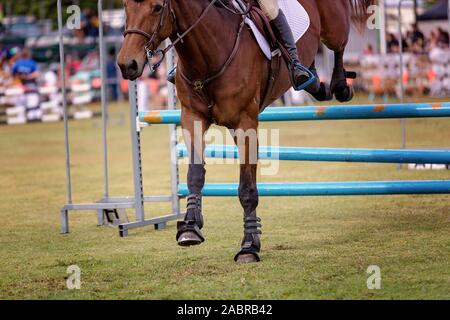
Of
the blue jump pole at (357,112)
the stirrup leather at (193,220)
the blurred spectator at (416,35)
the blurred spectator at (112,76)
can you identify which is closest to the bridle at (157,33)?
the stirrup leather at (193,220)

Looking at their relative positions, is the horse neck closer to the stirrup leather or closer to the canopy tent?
the stirrup leather

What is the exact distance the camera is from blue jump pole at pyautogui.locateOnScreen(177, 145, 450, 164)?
8.45 meters

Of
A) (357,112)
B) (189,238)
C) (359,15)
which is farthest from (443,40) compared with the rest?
(189,238)

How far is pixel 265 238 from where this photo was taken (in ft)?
27.4

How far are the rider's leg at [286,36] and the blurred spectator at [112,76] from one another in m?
27.5

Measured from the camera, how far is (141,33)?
6.52m

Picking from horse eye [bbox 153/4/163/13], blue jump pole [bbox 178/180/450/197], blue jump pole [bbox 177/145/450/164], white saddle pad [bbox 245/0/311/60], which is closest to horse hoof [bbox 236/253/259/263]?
blue jump pole [bbox 178/180/450/197]

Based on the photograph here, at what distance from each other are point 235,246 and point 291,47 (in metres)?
1.82

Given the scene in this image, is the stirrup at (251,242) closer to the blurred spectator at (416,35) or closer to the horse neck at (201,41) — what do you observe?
the horse neck at (201,41)

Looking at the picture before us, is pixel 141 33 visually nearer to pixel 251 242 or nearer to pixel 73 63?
pixel 251 242

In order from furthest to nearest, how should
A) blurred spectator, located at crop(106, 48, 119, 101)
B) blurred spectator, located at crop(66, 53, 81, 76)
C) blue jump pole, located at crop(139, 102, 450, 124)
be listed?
1. blurred spectator, located at crop(66, 53, 81, 76)
2. blurred spectator, located at crop(106, 48, 119, 101)
3. blue jump pole, located at crop(139, 102, 450, 124)

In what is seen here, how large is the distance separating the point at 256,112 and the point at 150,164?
29.2ft

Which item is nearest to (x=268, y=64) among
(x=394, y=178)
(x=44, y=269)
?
(x=44, y=269)
